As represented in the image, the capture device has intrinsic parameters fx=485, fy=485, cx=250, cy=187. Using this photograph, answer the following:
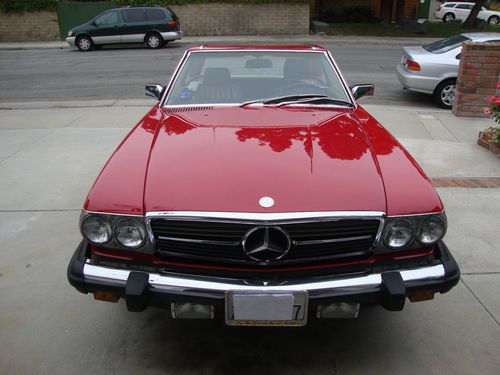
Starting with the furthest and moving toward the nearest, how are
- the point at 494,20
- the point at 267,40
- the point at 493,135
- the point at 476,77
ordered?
the point at 494,20
the point at 267,40
the point at 476,77
the point at 493,135

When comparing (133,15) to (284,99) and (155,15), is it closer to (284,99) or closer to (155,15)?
(155,15)

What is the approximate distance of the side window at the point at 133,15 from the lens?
20.0 metres

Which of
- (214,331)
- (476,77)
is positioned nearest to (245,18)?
(476,77)

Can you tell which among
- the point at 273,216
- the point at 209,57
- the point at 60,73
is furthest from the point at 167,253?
the point at 60,73

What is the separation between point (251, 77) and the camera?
4.16 meters

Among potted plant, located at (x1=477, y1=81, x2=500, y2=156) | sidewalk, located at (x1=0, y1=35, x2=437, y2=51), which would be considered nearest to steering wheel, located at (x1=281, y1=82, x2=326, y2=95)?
potted plant, located at (x1=477, y1=81, x2=500, y2=156)

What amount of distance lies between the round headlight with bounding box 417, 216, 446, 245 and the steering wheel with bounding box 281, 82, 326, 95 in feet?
5.82

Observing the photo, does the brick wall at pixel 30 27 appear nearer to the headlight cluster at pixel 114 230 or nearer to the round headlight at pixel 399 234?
the headlight cluster at pixel 114 230

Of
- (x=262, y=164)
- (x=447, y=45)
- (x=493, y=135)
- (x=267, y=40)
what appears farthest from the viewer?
(x=267, y=40)

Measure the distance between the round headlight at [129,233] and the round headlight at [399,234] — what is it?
126 cm

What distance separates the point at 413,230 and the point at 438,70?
7.91 meters

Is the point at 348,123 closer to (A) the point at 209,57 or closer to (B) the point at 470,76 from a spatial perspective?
(A) the point at 209,57

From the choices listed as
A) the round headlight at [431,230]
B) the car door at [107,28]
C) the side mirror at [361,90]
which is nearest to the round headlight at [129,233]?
the round headlight at [431,230]

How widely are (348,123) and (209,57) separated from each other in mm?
1575
